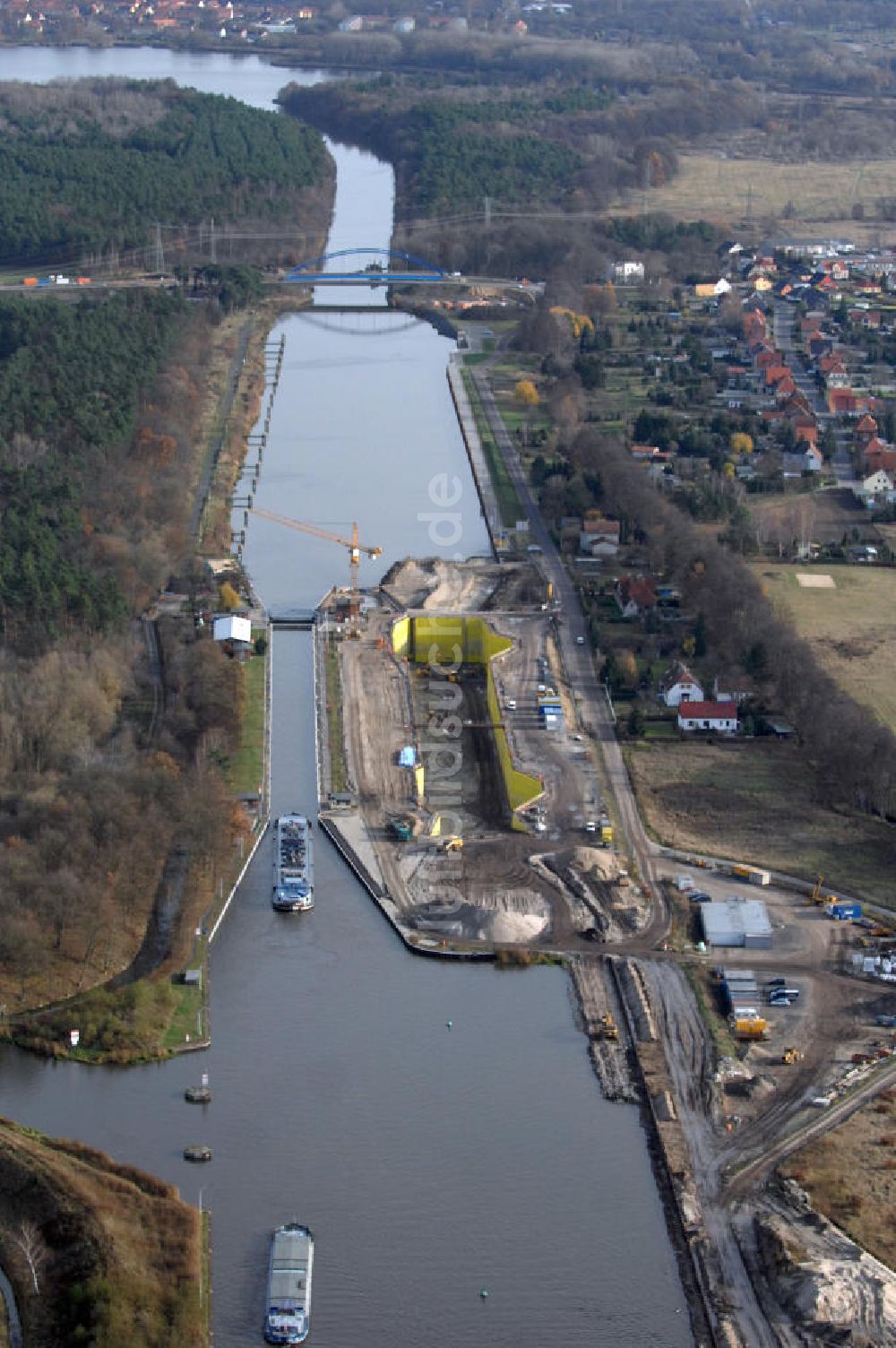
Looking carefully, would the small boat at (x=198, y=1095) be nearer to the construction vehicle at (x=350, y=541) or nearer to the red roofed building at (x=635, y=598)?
the construction vehicle at (x=350, y=541)

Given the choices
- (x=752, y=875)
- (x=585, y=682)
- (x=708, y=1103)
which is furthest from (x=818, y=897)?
(x=585, y=682)

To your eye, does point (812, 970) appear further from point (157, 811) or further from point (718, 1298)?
point (157, 811)

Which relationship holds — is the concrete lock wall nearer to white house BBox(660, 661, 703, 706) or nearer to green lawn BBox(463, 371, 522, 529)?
white house BBox(660, 661, 703, 706)

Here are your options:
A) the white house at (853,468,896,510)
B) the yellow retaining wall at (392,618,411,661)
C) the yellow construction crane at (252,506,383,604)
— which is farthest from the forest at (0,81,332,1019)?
the white house at (853,468,896,510)

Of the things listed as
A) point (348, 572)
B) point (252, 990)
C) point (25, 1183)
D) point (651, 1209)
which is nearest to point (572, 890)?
point (252, 990)

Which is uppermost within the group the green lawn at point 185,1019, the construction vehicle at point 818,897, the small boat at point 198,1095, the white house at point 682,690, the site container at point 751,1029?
the site container at point 751,1029

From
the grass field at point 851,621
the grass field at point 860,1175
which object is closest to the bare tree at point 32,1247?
the grass field at point 860,1175

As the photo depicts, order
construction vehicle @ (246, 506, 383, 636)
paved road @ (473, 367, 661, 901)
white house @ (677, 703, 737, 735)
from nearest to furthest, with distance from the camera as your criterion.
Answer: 1. paved road @ (473, 367, 661, 901)
2. white house @ (677, 703, 737, 735)
3. construction vehicle @ (246, 506, 383, 636)
